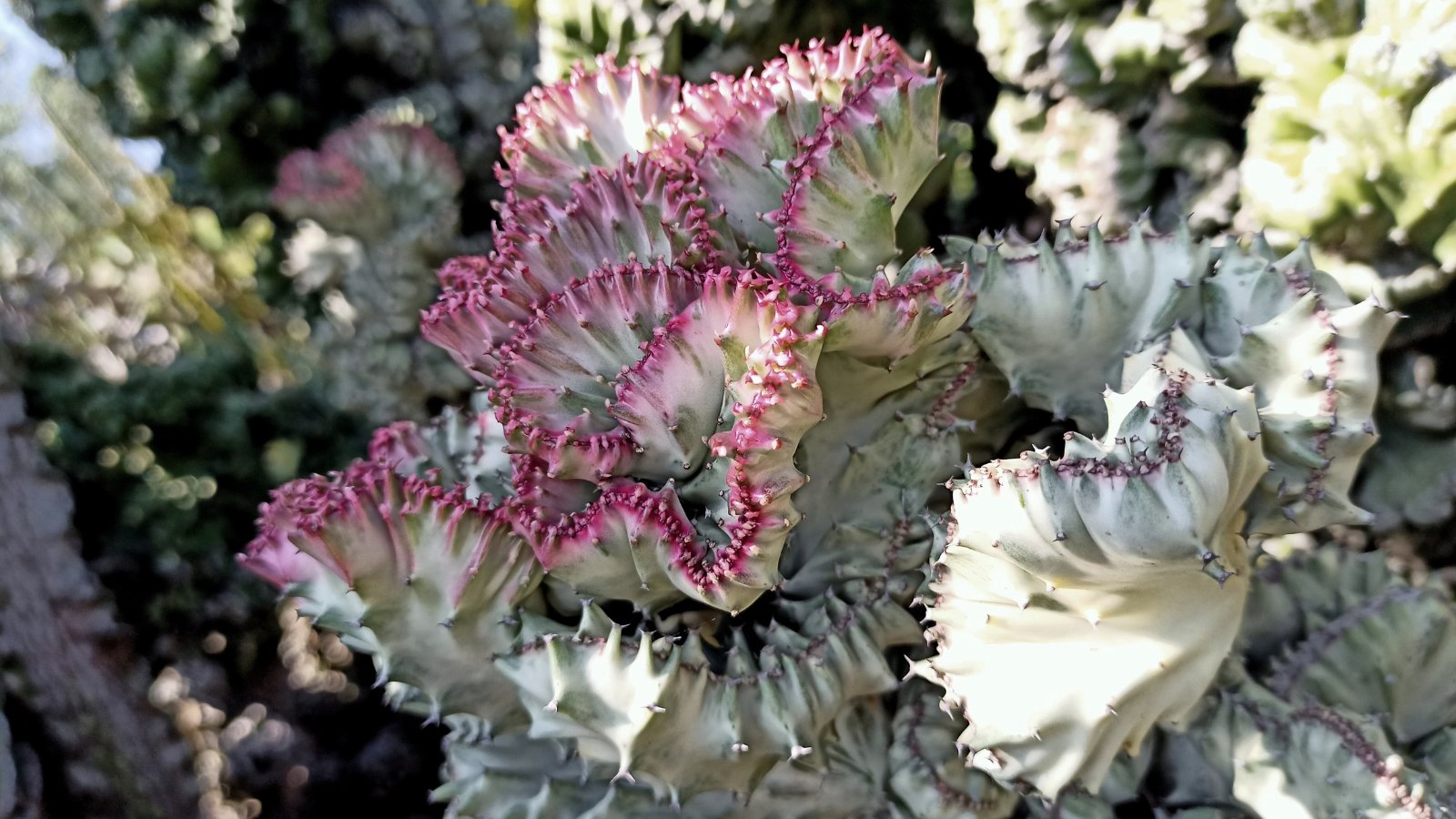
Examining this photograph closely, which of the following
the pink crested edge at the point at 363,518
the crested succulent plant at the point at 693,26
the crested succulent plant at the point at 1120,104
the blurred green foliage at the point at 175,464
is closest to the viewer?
the pink crested edge at the point at 363,518

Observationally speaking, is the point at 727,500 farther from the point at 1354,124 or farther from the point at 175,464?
the point at 175,464

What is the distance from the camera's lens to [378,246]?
1.33 meters

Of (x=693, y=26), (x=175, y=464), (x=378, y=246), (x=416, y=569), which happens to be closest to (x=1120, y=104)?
(x=693, y=26)

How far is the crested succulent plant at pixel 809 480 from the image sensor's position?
58cm

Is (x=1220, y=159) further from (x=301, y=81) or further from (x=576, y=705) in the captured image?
(x=301, y=81)

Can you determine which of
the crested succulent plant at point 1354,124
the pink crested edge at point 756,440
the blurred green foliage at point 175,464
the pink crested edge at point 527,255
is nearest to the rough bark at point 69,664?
the blurred green foliage at point 175,464

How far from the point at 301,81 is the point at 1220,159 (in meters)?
1.20

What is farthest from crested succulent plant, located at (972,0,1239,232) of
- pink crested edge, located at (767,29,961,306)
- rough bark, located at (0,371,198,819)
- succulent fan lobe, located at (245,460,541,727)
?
rough bark, located at (0,371,198,819)

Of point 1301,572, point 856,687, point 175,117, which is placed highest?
point 175,117

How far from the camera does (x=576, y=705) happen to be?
2.12ft

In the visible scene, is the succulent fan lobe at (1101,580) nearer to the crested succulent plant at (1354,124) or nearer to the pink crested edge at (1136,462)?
the pink crested edge at (1136,462)

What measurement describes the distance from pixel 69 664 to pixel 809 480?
1.12m

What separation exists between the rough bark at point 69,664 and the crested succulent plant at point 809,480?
29.6 inches

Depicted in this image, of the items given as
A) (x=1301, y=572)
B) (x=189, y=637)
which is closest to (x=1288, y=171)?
(x=1301, y=572)
